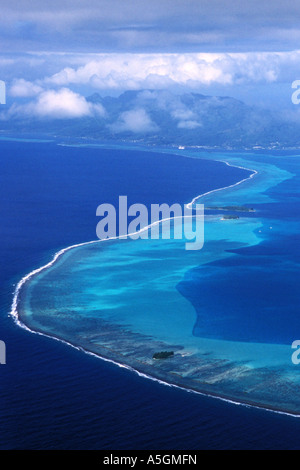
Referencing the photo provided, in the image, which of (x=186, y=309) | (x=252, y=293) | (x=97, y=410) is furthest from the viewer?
(x=252, y=293)

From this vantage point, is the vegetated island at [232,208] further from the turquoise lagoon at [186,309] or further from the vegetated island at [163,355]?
the vegetated island at [163,355]

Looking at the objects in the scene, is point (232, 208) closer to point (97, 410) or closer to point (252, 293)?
point (252, 293)

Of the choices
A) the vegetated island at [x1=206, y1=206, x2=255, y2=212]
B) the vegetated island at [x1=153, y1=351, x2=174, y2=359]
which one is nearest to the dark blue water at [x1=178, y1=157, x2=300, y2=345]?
the vegetated island at [x1=153, y1=351, x2=174, y2=359]

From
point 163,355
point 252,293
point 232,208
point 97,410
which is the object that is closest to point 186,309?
point 252,293

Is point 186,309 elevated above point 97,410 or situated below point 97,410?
above

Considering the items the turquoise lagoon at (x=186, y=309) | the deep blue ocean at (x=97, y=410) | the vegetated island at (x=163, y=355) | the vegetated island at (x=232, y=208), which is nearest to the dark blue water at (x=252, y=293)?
the turquoise lagoon at (x=186, y=309)

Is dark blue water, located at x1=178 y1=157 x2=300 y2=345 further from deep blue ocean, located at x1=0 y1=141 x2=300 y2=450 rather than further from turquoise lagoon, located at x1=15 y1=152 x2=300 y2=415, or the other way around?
deep blue ocean, located at x1=0 y1=141 x2=300 y2=450
